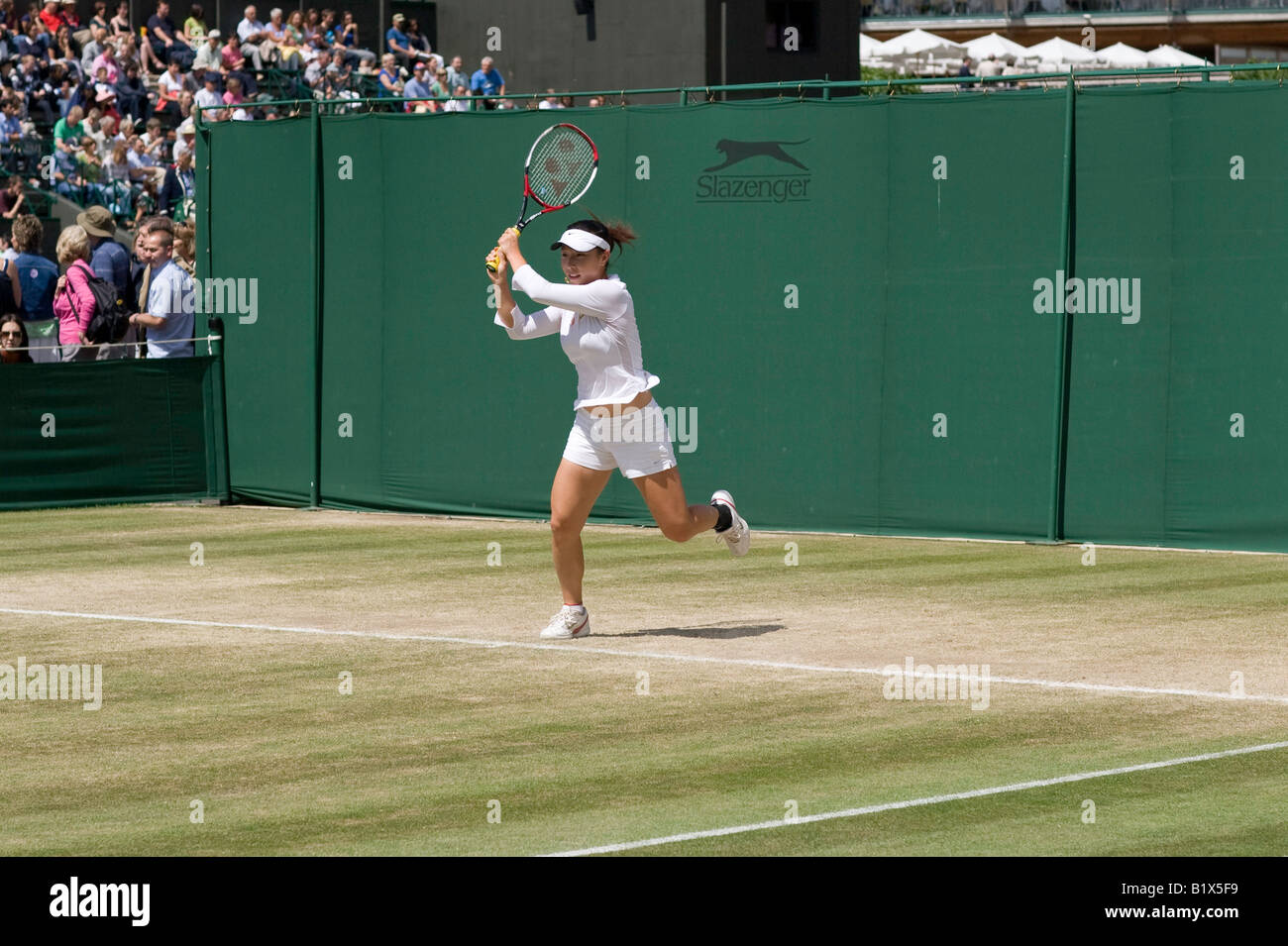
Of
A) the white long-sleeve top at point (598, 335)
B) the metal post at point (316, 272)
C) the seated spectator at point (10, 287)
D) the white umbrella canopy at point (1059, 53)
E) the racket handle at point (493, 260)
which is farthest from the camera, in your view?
the white umbrella canopy at point (1059, 53)

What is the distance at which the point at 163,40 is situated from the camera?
32.7 meters

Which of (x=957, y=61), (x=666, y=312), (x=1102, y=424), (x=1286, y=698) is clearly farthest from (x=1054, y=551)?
(x=957, y=61)

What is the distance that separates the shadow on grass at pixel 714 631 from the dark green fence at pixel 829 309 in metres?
5.20

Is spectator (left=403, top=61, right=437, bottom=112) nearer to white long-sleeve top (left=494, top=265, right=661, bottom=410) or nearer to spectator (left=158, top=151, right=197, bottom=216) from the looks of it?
spectator (left=158, top=151, right=197, bottom=216)

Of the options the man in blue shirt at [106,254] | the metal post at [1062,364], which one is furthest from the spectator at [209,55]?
the metal post at [1062,364]

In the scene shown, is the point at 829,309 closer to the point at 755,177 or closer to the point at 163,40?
the point at 755,177

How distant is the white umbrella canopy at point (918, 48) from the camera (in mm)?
56219

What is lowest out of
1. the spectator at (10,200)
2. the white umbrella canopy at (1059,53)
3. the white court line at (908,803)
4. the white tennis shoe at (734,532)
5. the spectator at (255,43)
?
the white court line at (908,803)

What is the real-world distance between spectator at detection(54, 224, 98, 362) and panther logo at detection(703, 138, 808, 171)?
578cm

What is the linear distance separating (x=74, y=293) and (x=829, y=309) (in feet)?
22.9

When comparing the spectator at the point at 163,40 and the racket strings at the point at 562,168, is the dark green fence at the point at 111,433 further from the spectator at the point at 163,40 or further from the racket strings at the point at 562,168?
the spectator at the point at 163,40

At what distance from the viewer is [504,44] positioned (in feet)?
139

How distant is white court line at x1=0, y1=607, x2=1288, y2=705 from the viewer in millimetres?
10219

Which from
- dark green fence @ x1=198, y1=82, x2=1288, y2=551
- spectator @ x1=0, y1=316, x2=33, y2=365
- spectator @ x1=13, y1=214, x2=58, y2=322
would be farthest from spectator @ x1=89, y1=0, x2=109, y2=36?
spectator @ x1=0, y1=316, x2=33, y2=365
